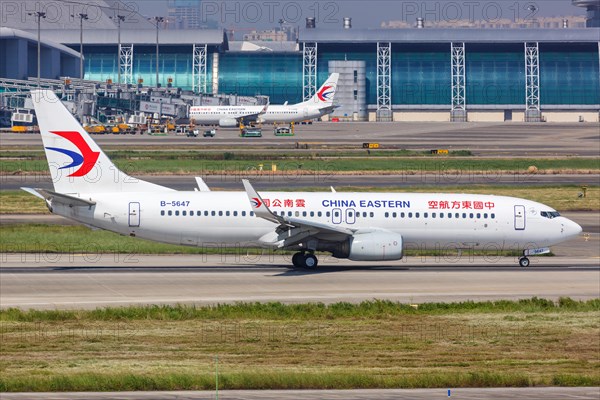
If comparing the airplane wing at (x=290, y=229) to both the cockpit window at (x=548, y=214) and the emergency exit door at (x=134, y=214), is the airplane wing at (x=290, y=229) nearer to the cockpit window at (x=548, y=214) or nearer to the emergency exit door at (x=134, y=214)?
the emergency exit door at (x=134, y=214)

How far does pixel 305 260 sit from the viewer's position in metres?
47.8

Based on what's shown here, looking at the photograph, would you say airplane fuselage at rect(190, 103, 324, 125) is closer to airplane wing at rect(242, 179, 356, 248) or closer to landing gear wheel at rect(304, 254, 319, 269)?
airplane wing at rect(242, 179, 356, 248)

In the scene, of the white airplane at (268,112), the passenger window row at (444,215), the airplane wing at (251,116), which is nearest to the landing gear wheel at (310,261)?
the passenger window row at (444,215)

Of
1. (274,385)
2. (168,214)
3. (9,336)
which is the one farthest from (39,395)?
(168,214)

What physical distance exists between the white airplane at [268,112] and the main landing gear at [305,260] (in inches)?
4743

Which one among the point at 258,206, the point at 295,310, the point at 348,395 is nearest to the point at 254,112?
the point at 258,206

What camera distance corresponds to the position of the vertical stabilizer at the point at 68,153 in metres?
46.7

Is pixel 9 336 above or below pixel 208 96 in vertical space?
below

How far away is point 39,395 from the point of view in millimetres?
24016

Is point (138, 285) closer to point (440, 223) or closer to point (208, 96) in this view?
point (440, 223)

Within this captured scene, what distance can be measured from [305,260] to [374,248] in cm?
324

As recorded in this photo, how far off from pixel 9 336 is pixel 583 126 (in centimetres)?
15466

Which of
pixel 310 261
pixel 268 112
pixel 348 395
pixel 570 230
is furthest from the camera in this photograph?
pixel 268 112

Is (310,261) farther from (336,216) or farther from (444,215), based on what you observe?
(444,215)
